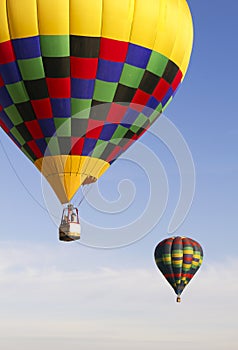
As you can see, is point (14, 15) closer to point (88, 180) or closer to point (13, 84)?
point (13, 84)

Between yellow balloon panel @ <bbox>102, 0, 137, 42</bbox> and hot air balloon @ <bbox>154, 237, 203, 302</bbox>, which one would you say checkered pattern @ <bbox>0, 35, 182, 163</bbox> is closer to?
yellow balloon panel @ <bbox>102, 0, 137, 42</bbox>

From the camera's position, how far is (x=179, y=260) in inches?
1668

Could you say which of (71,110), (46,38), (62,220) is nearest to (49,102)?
(71,110)

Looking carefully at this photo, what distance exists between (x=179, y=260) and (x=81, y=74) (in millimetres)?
23542

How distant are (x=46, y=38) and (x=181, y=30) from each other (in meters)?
4.79

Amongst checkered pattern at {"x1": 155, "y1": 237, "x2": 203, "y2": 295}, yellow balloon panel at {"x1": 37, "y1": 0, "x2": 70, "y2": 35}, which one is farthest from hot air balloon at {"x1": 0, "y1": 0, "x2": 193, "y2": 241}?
checkered pattern at {"x1": 155, "y1": 237, "x2": 203, "y2": 295}

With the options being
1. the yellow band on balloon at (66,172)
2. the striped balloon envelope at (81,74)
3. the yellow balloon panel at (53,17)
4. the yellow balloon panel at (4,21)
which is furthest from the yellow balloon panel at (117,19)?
the yellow band on balloon at (66,172)

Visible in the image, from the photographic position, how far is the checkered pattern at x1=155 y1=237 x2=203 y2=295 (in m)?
42.4

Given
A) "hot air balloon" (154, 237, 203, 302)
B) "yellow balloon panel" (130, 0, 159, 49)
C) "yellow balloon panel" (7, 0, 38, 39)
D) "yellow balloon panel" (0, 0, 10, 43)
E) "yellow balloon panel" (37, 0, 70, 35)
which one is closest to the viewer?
"yellow balloon panel" (37, 0, 70, 35)

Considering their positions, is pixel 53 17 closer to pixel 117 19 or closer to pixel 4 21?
pixel 4 21

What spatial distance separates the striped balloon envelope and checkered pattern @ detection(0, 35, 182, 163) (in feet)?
0.10

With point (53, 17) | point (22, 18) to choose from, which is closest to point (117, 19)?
point (53, 17)

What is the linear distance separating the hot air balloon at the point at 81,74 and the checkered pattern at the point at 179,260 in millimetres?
20654

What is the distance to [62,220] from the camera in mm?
21500
